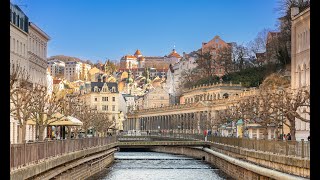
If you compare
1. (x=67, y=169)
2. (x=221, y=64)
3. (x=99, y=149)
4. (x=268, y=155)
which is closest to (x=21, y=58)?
(x=99, y=149)

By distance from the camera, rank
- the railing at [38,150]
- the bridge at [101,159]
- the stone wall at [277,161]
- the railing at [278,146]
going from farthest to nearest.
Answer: the railing at [278,146]
the stone wall at [277,161]
the bridge at [101,159]
the railing at [38,150]

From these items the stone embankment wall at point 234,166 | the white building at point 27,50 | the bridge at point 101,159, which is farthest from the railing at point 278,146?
the white building at point 27,50

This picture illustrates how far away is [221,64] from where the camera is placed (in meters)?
195

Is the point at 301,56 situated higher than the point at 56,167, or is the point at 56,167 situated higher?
the point at 301,56

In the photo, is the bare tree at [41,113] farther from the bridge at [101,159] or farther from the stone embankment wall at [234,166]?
the stone embankment wall at [234,166]

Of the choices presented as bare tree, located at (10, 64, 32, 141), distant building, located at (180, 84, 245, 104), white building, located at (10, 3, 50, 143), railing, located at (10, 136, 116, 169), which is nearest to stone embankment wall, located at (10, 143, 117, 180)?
railing, located at (10, 136, 116, 169)

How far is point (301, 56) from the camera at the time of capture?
72812mm

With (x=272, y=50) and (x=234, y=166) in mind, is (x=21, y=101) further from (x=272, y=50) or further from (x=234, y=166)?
(x=272, y=50)

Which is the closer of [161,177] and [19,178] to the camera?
[19,178]

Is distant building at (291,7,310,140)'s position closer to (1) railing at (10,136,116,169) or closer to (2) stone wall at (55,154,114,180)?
(2) stone wall at (55,154,114,180)

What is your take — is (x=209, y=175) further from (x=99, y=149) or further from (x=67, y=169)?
(x=67, y=169)

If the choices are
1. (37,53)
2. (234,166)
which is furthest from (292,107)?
(37,53)

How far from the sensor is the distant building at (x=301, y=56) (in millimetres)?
69562

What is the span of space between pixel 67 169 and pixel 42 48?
59.4 metres
